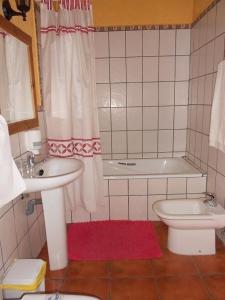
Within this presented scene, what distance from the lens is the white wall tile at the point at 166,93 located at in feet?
9.82

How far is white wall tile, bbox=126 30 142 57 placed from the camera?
286 centimetres

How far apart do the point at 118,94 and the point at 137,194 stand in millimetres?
1215

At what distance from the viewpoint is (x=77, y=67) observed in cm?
206

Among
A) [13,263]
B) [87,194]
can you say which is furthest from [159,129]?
[13,263]

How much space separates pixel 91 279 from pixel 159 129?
188cm

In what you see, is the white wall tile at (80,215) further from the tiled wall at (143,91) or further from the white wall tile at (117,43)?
the white wall tile at (117,43)

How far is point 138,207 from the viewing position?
8.38 ft

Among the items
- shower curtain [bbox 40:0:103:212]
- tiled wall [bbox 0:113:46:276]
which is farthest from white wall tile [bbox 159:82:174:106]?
tiled wall [bbox 0:113:46:276]

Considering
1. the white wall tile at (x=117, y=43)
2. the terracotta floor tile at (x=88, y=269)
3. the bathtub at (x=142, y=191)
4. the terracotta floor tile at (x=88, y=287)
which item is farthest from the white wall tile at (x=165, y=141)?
the terracotta floor tile at (x=88, y=287)

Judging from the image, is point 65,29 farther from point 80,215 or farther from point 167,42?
point 80,215

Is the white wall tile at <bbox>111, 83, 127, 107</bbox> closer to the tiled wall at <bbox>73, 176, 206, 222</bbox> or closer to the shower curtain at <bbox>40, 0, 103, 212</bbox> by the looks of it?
the shower curtain at <bbox>40, 0, 103, 212</bbox>

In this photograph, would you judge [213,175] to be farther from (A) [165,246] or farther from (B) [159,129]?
(B) [159,129]

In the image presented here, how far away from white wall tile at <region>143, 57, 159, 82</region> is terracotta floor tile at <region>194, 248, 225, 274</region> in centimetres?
193

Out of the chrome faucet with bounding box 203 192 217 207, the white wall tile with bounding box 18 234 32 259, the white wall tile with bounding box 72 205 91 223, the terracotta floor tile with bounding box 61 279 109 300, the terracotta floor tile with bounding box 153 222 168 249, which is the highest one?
the chrome faucet with bounding box 203 192 217 207
